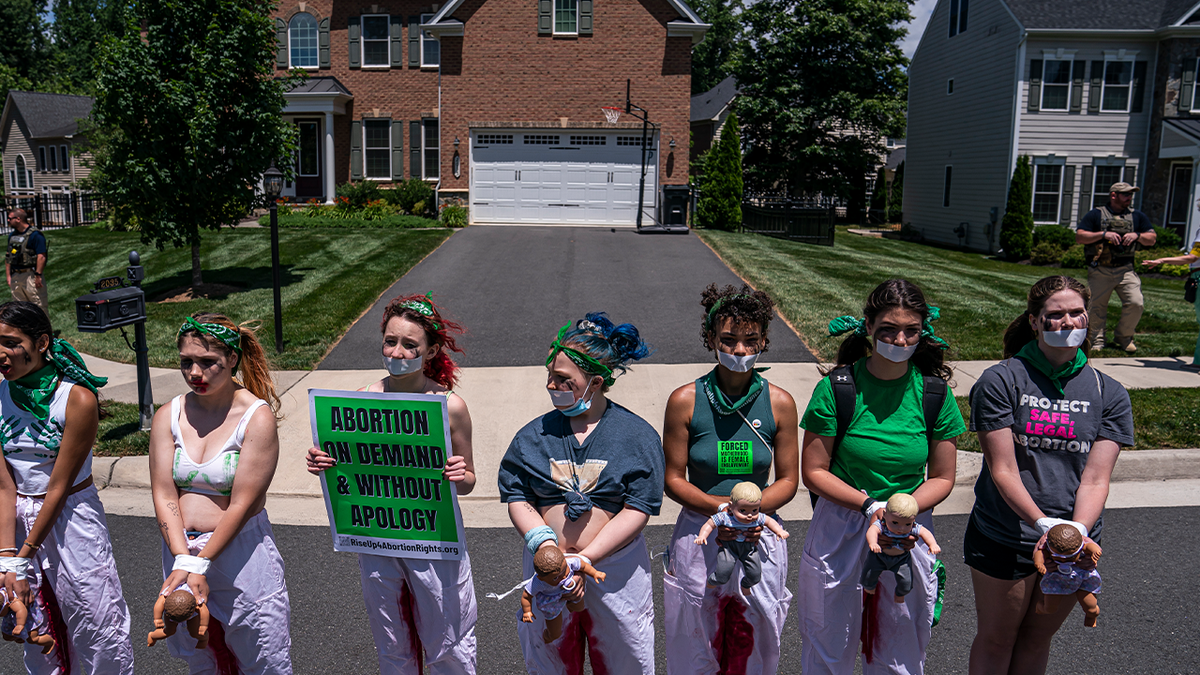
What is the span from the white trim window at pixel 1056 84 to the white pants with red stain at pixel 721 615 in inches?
1011

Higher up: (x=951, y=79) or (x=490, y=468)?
(x=951, y=79)

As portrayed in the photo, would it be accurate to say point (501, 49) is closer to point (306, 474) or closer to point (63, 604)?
point (306, 474)

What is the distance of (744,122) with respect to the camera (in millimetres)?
35844

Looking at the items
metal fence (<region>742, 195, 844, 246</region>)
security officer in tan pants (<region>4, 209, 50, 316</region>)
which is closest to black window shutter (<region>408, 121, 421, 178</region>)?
metal fence (<region>742, 195, 844, 246</region>)

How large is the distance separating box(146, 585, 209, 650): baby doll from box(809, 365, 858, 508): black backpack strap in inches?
103

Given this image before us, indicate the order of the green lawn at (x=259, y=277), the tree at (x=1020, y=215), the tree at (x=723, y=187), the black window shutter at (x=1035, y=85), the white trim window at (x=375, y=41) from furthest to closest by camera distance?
the white trim window at (x=375, y=41), the black window shutter at (x=1035, y=85), the tree at (x=1020, y=215), the tree at (x=723, y=187), the green lawn at (x=259, y=277)

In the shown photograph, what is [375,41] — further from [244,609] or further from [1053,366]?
[1053,366]

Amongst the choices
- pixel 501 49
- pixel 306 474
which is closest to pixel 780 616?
pixel 306 474

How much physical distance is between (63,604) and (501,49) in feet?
68.5

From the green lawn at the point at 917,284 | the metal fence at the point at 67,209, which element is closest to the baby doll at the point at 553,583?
the green lawn at the point at 917,284

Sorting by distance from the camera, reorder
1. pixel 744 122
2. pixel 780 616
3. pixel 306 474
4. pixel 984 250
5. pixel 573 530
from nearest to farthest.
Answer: pixel 573 530, pixel 780 616, pixel 306 474, pixel 984 250, pixel 744 122

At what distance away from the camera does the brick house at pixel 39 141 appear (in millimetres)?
38938

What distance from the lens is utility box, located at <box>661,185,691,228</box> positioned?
70.1 feet

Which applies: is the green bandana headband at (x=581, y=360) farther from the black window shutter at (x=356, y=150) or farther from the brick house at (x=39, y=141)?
the brick house at (x=39, y=141)
